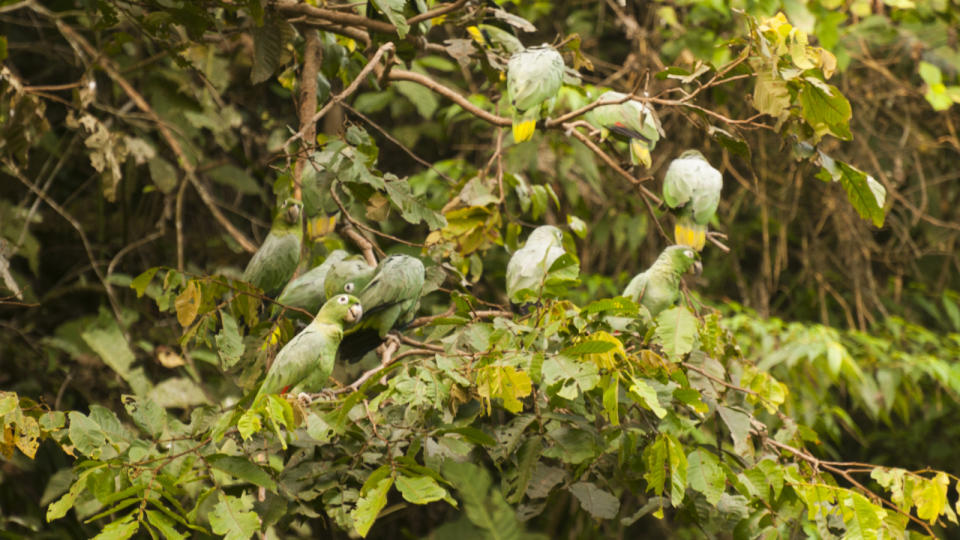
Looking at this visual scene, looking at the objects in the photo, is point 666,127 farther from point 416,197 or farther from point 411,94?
point 416,197

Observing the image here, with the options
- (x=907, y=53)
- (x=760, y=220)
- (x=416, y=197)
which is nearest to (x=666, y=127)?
(x=760, y=220)

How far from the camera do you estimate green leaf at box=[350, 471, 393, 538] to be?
2.57ft

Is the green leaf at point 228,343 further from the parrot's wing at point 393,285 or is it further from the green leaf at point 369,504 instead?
the green leaf at point 369,504

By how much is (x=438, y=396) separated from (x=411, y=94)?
1.56m

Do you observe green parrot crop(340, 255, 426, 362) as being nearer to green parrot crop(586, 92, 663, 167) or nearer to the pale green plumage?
the pale green plumage

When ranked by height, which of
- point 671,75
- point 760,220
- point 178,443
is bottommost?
point 760,220

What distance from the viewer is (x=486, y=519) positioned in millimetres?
302

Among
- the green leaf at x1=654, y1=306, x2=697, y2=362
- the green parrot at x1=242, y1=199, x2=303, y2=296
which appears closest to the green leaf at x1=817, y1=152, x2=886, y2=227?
the green leaf at x1=654, y1=306, x2=697, y2=362

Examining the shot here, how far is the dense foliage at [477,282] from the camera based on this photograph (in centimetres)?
91

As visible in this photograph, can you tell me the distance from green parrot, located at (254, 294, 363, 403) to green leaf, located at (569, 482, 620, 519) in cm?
33

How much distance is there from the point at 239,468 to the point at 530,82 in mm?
627

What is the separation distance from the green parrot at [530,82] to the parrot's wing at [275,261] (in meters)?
0.36

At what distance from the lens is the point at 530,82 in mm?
1133

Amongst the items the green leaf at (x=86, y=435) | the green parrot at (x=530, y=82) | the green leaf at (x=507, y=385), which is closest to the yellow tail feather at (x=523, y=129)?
the green parrot at (x=530, y=82)
